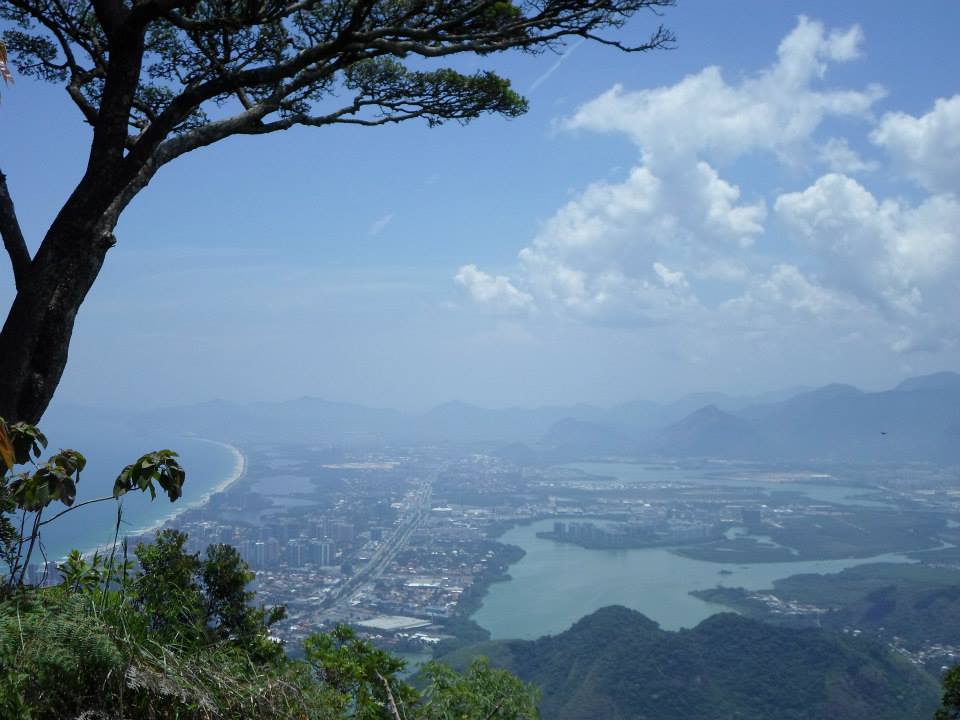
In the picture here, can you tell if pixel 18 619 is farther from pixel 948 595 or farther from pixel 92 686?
pixel 948 595

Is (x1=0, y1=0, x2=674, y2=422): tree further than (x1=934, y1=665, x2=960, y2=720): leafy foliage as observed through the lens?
No

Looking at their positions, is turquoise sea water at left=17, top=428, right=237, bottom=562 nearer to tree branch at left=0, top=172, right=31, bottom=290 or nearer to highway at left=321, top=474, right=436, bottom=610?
tree branch at left=0, top=172, right=31, bottom=290

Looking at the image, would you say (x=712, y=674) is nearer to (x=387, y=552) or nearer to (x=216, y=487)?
(x=387, y=552)

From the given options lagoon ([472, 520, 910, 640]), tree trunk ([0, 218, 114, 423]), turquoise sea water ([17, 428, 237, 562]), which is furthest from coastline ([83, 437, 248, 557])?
lagoon ([472, 520, 910, 640])

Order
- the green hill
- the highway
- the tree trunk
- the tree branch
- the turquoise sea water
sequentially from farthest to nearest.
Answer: the highway < the green hill < the turquoise sea water < the tree branch < the tree trunk

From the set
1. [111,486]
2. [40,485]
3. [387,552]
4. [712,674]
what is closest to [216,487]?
[387,552]

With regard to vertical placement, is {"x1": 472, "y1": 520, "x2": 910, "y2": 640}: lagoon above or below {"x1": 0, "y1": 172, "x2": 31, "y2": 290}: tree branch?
below

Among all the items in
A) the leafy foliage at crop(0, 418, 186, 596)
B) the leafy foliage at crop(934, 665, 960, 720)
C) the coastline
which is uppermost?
the leafy foliage at crop(0, 418, 186, 596)
